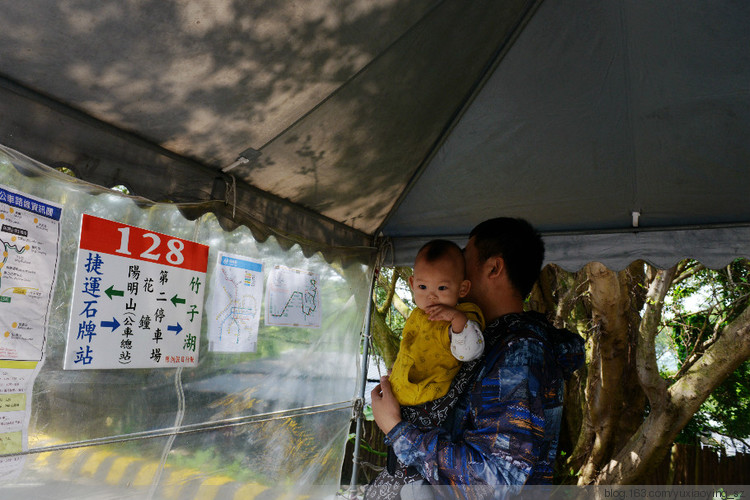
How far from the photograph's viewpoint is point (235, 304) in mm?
2695

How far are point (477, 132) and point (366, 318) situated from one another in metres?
1.56

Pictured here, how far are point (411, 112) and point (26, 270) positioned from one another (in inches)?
65.2

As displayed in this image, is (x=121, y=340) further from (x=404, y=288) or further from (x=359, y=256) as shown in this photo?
(x=404, y=288)

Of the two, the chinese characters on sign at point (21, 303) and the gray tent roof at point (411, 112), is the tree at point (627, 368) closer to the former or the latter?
the gray tent roof at point (411, 112)

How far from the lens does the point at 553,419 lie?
1483mm

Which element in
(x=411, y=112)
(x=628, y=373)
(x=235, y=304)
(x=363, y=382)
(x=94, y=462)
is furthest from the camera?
(x=628, y=373)

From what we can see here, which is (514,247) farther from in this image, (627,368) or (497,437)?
(627,368)

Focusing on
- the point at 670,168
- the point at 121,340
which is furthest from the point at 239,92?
the point at 670,168

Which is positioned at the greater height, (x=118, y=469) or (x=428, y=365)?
(x=428, y=365)

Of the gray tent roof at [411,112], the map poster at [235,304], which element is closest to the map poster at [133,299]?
the map poster at [235,304]

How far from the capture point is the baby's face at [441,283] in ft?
5.54

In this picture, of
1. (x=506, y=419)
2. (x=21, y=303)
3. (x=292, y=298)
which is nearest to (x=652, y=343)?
(x=292, y=298)

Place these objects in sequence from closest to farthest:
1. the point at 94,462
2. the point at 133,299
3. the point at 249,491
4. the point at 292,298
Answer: the point at 94,462 → the point at 133,299 → the point at 249,491 → the point at 292,298

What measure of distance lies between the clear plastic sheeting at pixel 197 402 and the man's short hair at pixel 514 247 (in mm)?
1342
